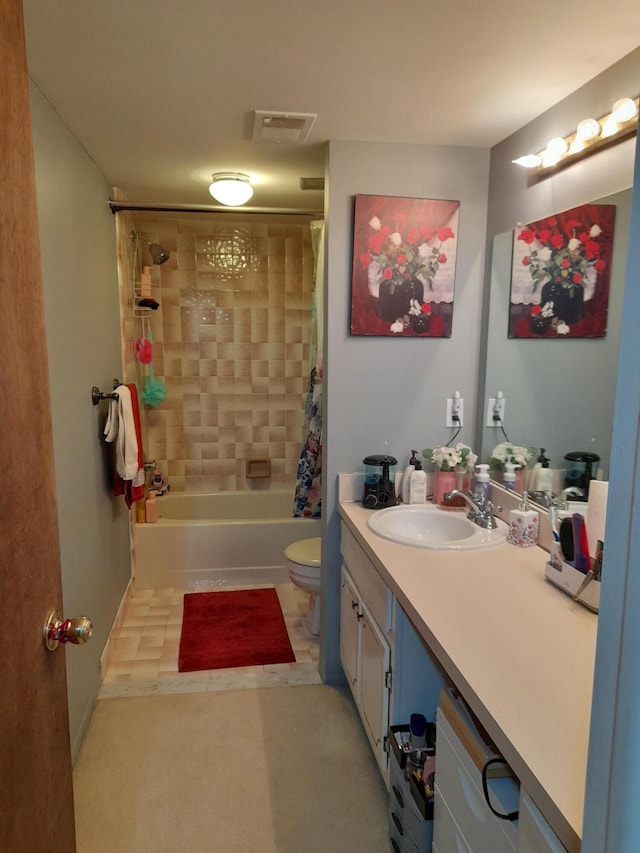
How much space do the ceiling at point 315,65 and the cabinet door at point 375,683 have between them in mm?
1699

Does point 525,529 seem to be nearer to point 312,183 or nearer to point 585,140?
point 585,140

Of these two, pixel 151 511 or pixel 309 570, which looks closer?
pixel 309 570

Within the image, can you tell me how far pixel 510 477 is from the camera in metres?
2.12

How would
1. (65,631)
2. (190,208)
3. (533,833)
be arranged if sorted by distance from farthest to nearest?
1. (190,208)
2. (65,631)
3. (533,833)

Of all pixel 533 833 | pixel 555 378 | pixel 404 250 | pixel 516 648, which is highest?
pixel 404 250

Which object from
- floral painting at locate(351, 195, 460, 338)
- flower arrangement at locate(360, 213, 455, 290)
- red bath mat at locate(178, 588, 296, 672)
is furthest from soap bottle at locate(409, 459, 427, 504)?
red bath mat at locate(178, 588, 296, 672)

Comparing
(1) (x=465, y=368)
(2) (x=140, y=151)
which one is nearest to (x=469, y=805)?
(1) (x=465, y=368)

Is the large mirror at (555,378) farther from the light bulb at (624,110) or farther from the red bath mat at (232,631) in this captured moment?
the red bath mat at (232,631)

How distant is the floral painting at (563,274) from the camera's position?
1677 mm

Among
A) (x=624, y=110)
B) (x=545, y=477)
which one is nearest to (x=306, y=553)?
(x=545, y=477)

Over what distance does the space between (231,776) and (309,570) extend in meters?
0.95

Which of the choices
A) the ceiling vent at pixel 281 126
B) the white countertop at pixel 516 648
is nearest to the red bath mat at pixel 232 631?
the white countertop at pixel 516 648

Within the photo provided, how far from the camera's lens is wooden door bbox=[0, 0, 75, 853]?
33.3 inches

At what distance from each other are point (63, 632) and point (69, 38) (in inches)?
57.5
